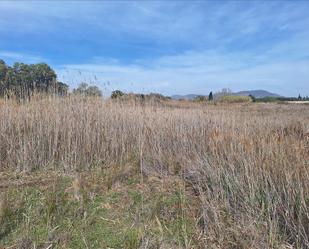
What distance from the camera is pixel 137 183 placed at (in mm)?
4766

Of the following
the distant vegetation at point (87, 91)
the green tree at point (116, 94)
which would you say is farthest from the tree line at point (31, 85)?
the green tree at point (116, 94)

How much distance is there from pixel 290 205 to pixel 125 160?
3.00 meters

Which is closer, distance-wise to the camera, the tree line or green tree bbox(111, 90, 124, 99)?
the tree line

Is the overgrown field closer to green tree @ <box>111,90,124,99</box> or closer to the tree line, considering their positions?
the tree line

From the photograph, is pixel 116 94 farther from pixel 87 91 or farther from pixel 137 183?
pixel 137 183

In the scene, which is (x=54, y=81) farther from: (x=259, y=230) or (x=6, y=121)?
(x=259, y=230)

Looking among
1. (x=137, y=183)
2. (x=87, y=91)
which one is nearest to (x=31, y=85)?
(x=87, y=91)

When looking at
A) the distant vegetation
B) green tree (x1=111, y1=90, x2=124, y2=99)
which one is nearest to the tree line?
the distant vegetation

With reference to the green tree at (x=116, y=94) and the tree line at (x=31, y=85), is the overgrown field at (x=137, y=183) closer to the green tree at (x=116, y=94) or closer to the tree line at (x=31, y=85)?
the tree line at (x=31, y=85)

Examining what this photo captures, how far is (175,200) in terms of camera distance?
13.3ft

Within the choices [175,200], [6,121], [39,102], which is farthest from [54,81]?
[175,200]

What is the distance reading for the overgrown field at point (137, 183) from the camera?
3.13m

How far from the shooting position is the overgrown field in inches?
123

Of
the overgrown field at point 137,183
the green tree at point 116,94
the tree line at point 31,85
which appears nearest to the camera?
the overgrown field at point 137,183
